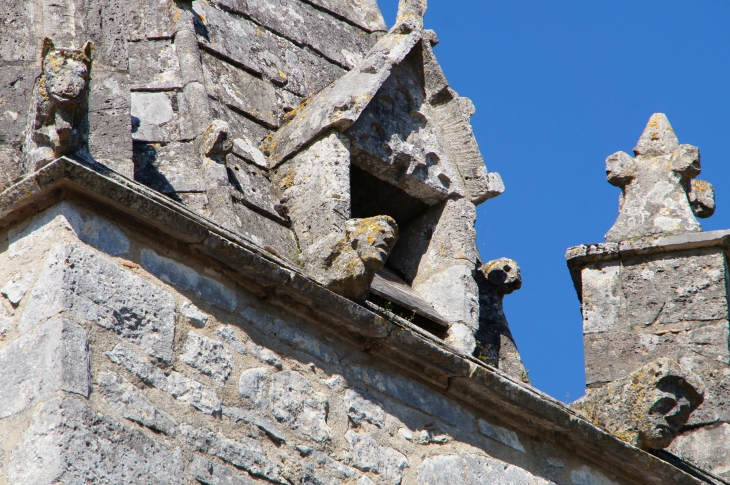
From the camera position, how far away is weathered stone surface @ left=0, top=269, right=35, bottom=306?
5.05 meters

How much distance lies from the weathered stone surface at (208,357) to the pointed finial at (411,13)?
3.38 meters

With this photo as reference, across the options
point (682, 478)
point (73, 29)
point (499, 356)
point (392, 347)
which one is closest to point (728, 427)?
point (682, 478)

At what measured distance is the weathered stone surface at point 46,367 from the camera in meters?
4.70

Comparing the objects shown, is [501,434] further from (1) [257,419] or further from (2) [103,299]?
(2) [103,299]

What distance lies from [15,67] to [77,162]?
191cm

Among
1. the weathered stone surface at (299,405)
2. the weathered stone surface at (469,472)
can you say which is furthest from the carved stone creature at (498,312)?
the weathered stone surface at (299,405)

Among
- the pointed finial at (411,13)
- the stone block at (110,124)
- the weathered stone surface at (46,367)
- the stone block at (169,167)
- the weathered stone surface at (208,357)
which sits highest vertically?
the pointed finial at (411,13)

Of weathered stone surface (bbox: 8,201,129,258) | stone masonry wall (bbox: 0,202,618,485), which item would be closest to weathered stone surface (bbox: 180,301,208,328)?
stone masonry wall (bbox: 0,202,618,485)

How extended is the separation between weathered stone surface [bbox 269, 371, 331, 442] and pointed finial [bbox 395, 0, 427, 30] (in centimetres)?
320

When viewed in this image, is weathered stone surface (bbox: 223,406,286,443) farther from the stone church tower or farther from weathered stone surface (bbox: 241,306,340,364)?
weathered stone surface (bbox: 241,306,340,364)

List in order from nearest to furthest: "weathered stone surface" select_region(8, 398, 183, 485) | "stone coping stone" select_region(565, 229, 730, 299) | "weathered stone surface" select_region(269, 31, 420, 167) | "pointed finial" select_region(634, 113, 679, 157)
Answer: "weathered stone surface" select_region(8, 398, 183, 485), "weathered stone surface" select_region(269, 31, 420, 167), "stone coping stone" select_region(565, 229, 730, 299), "pointed finial" select_region(634, 113, 679, 157)

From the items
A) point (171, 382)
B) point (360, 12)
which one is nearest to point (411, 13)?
point (360, 12)

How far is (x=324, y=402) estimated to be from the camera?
18.6 feet

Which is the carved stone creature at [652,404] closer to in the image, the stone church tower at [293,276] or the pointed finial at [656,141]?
the stone church tower at [293,276]
